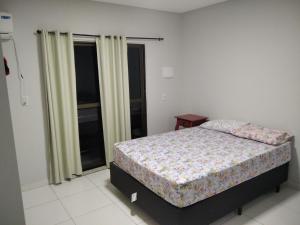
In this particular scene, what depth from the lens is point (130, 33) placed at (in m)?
3.74

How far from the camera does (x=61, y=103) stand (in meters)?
3.19

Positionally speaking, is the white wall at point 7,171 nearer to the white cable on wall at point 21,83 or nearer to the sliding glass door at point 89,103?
the white cable on wall at point 21,83

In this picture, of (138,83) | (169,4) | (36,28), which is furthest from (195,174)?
(169,4)

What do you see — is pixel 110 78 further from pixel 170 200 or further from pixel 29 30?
pixel 170 200

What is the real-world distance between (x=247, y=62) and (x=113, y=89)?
1976mm

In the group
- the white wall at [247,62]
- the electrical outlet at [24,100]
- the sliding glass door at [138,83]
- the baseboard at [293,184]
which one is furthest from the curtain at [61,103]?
the baseboard at [293,184]

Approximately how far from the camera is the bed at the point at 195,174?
81.4 inches

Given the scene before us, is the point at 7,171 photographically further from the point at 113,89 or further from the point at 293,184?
the point at 293,184

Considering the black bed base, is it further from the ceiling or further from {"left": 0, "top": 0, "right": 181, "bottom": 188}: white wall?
the ceiling

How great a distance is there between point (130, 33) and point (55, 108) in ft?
5.33

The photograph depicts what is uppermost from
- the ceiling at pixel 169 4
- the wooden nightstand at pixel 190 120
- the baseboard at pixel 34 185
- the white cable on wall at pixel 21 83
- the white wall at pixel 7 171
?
the ceiling at pixel 169 4

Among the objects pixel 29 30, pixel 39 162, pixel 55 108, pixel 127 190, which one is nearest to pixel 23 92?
pixel 55 108

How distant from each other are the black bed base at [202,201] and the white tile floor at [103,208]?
150mm

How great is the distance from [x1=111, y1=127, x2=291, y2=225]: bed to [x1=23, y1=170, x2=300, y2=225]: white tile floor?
0.17 m
